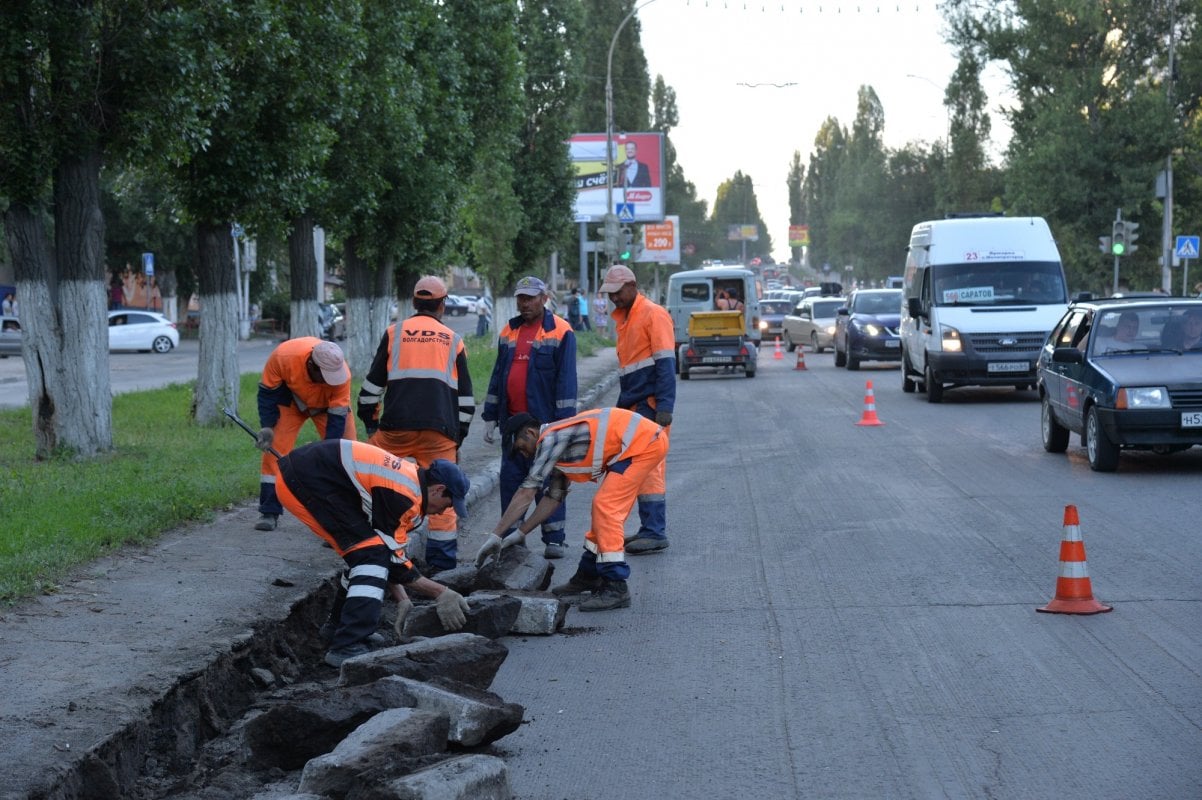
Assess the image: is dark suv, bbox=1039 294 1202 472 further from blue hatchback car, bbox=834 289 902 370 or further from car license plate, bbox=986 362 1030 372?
blue hatchback car, bbox=834 289 902 370

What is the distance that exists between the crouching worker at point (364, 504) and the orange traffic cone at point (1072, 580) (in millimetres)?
3393

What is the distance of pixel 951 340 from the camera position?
2284cm

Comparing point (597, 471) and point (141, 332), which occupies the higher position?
point (597, 471)

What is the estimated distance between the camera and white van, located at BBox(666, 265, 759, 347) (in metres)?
34.5

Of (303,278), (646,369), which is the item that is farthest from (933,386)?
(646,369)

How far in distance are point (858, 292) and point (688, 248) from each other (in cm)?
7495

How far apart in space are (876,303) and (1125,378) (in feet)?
68.7

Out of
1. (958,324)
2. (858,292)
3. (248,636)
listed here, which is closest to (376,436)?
(248,636)

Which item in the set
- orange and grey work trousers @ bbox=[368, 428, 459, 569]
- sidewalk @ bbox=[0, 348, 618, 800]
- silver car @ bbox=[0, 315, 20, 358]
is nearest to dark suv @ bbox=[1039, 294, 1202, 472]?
sidewalk @ bbox=[0, 348, 618, 800]

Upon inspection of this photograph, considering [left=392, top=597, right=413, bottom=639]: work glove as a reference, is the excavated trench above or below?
below

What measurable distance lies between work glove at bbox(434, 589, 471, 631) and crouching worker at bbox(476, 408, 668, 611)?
90 cm

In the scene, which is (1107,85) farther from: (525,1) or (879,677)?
(879,677)

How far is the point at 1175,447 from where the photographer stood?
1434 cm

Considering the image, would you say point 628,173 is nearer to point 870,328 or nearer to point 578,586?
point 870,328
